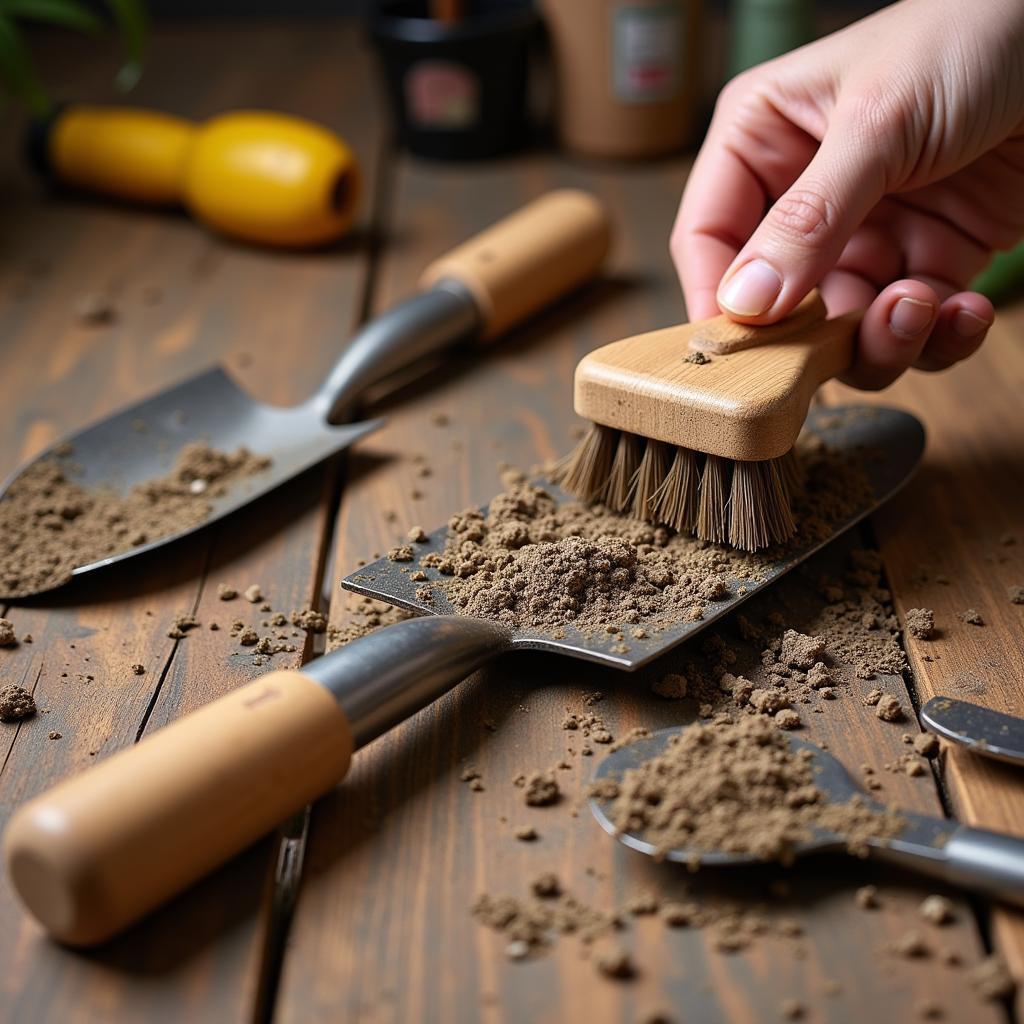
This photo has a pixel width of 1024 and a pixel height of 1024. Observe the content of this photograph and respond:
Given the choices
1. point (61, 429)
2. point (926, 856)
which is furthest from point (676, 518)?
point (61, 429)

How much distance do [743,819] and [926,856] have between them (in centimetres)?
11

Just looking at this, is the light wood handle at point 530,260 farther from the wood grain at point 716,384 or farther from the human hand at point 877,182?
the wood grain at point 716,384

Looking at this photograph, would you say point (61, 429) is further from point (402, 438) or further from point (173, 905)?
point (173, 905)

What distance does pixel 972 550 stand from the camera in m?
A: 1.07

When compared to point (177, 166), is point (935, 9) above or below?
above

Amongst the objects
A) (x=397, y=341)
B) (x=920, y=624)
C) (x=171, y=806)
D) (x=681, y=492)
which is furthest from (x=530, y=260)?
(x=171, y=806)

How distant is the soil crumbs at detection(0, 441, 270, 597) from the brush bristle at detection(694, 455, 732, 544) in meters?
0.45

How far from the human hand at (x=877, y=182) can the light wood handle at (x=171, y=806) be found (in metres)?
0.52

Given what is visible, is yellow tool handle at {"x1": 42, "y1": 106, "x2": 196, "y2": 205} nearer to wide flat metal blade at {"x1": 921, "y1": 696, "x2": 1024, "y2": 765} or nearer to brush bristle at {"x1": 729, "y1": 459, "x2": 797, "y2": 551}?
brush bristle at {"x1": 729, "y1": 459, "x2": 797, "y2": 551}

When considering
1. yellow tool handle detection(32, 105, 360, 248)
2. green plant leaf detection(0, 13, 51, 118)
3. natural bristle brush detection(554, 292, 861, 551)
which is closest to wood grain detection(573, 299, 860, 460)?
natural bristle brush detection(554, 292, 861, 551)

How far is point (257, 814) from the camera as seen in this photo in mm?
727

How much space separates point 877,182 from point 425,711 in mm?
600

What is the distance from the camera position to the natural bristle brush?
3.10ft

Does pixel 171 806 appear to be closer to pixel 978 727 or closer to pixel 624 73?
pixel 978 727
